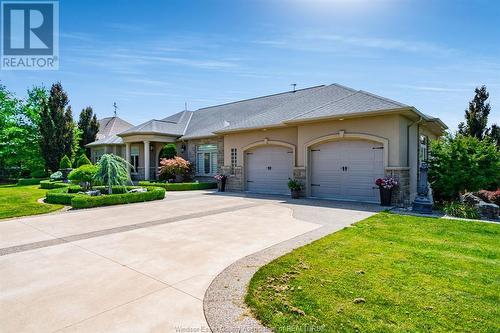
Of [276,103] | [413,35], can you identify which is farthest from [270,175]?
[413,35]

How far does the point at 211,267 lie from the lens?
4.27 m

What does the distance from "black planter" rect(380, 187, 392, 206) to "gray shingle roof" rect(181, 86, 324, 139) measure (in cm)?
910

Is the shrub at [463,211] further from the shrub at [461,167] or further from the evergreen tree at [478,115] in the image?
the evergreen tree at [478,115]

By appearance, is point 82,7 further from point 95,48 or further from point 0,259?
point 0,259

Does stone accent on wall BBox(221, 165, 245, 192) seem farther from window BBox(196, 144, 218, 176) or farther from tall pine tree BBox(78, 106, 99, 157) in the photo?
tall pine tree BBox(78, 106, 99, 157)

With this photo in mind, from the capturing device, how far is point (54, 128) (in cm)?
2444

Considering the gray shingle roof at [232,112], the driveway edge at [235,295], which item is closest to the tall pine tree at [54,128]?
the gray shingle roof at [232,112]

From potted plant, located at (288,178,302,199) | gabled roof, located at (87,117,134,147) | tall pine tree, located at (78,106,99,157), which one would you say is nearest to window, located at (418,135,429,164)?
potted plant, located at (288,178,302,199)

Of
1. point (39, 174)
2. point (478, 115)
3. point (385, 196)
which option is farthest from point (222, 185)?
point (39, 174)

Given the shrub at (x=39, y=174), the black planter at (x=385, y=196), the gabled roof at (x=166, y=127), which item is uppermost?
the gabled roof at (x=166, y=127)

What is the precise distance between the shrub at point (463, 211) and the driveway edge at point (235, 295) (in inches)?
242

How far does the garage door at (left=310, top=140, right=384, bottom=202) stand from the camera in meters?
10.9

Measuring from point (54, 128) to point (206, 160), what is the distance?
1568cm

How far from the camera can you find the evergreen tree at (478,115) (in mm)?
20578
